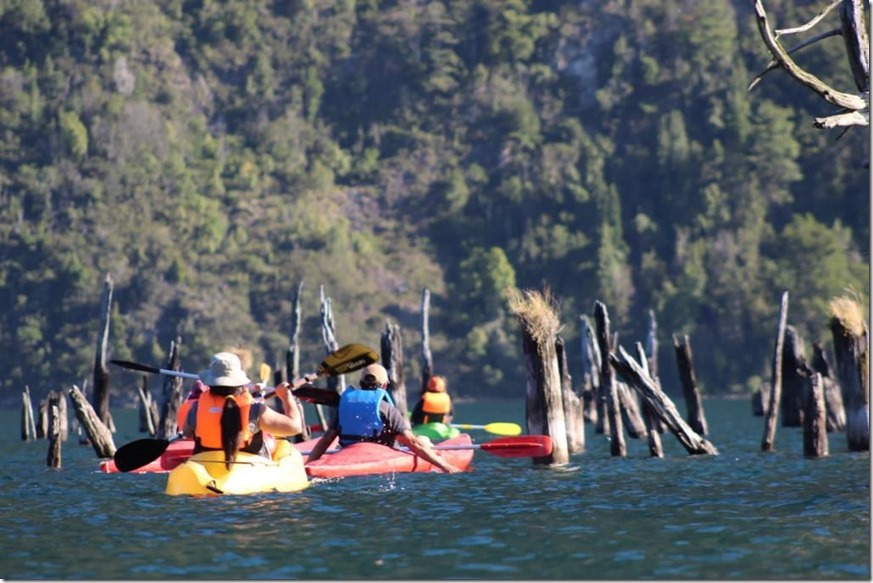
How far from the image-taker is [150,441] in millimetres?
19875

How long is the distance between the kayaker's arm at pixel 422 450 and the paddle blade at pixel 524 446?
2.20 ft

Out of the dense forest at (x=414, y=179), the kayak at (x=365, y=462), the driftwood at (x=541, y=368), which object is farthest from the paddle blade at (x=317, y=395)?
the dense forest at (x=414, y=179)

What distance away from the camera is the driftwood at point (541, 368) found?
878 inches

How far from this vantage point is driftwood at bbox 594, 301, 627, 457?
2366 centimetres

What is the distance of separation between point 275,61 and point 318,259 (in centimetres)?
2696

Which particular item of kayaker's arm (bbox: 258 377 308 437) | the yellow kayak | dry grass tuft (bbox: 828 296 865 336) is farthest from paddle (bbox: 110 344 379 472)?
dry grass tuft (bbox: 828 296 865 336)

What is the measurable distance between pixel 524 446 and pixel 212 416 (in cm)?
598

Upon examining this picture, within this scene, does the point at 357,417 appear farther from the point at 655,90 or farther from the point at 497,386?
the point at 655,90

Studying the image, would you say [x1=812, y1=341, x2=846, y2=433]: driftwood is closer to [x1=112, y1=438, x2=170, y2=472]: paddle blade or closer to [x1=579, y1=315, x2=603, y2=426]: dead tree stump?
[x1=579, y1=315, x2=603, y2=426]: dead tree stump

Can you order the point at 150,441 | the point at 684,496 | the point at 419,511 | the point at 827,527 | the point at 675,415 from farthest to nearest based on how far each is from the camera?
the point at 675,415 → the point at 150,441 → the point at 684,496 → the point at 419,511 → the point at 827,527

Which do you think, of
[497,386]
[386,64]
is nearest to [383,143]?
[386,64]

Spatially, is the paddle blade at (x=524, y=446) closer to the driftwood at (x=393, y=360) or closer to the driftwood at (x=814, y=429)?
the driftwood at (x=814, y=429)

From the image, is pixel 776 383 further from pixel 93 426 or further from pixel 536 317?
pixel 93 426

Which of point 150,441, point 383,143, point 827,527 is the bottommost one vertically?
point 827,527
